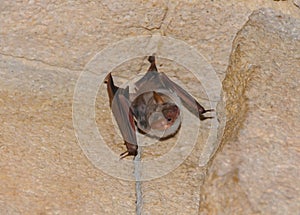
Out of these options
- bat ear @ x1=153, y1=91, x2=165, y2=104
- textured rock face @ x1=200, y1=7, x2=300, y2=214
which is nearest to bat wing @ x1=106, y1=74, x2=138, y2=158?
bat ear @ x1=153, y1=91, x2=165, y2=104

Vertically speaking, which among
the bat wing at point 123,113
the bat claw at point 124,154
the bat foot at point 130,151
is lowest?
the bat claw at point 124,154

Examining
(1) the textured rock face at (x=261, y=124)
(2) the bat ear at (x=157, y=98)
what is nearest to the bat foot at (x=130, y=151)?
(2) the bat ear at (x=157, y=98)

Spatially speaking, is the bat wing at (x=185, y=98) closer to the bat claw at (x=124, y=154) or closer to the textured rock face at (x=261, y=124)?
the textured rock face at (x=261, y=124)

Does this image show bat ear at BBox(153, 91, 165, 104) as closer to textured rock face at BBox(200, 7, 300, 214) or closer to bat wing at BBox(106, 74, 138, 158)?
bat wing at BBox(106, 74, 138, 158)

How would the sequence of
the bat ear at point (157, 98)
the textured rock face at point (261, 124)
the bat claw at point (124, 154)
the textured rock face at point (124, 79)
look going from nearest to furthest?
the textured rock face at point (261, 124) → the textured rock face at point (124, 79) → the bat claw at point (124, 154) → the bat ear at point (157, 98)

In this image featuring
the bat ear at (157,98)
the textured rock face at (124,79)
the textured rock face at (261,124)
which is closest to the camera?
the textured rock face at (261,124)

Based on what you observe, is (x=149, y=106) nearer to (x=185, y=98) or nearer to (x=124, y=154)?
(x=185, y=98)

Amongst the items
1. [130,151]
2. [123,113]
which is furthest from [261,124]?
[123,113]

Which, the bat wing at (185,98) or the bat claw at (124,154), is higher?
the bat wing at (185,98)
